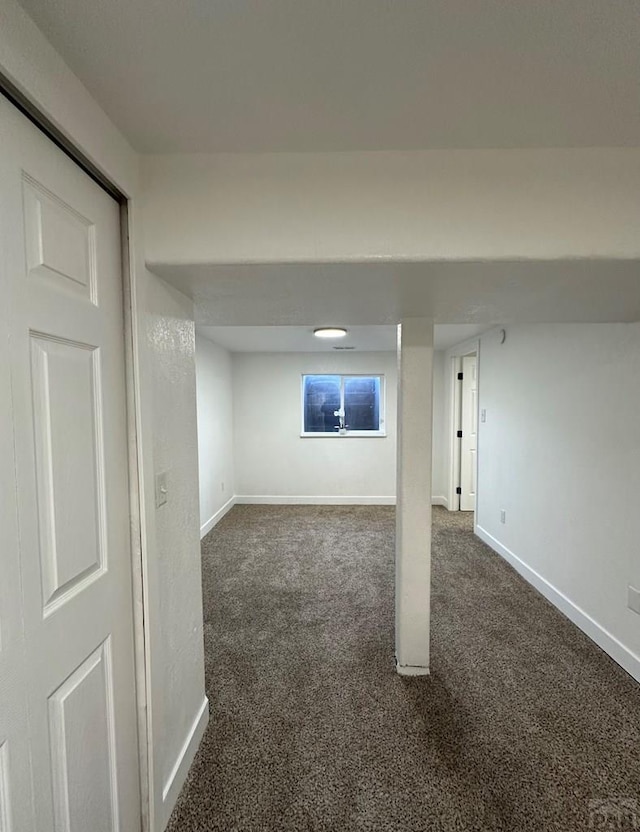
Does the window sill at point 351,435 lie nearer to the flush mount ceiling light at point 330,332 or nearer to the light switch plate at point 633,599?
the flush mount ceiling light at point 330,332

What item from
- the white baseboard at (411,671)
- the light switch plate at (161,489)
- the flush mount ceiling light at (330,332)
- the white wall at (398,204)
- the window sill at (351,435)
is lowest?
the white baseboard at (411,671)

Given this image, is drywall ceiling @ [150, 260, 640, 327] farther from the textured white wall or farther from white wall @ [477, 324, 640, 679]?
white wall @ [477, 324, 640, 679]

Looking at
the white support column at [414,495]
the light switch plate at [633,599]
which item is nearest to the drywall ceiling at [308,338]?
the white support column at [414,495]

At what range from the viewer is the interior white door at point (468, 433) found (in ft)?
16.7

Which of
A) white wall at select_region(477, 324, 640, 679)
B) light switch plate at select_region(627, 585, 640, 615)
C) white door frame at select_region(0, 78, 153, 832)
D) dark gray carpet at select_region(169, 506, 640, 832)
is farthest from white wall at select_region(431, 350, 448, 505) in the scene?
white door frame at select_region(0, 78, 153, 832)

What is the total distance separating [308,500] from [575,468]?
3.71 m

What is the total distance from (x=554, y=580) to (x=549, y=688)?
0.99 m

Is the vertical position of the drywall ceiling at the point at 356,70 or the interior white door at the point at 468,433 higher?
the drywall ceiling at the point at 356,70

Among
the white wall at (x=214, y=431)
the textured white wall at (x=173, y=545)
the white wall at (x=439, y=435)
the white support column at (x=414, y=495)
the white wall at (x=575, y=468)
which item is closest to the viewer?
the textured white wall at (x=173, y=545)

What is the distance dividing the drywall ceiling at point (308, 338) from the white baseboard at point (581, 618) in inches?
83.6

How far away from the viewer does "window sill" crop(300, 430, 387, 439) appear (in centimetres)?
556

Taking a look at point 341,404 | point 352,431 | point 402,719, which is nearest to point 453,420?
point 352,431

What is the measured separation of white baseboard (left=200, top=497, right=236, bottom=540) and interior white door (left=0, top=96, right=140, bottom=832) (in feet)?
10.00

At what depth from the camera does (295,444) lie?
5656mm
